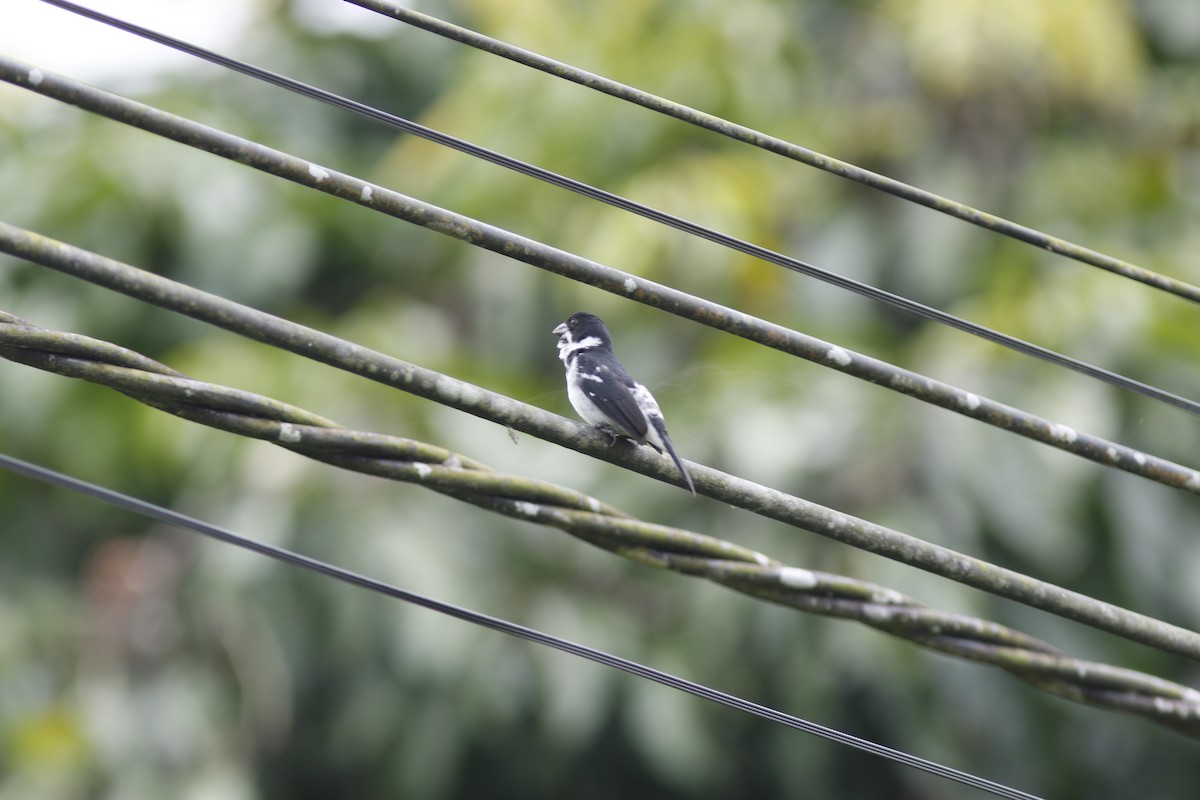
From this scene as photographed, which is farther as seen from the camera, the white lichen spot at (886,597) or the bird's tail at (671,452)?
the white lichen spot at (886,597)

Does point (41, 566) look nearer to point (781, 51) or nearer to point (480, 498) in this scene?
point (480, 498)

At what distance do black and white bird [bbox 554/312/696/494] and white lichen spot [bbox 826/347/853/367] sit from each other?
49 cm

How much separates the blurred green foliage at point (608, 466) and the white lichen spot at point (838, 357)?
1.11 metres

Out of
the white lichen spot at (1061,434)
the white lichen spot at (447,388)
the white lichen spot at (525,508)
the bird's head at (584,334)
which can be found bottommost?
the white lichen spot at (525,508)

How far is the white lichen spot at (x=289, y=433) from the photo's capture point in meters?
3.26

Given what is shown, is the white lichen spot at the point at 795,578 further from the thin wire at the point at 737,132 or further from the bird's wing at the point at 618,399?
the thin wire at the point at 737,132

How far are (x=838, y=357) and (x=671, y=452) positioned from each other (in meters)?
0.51

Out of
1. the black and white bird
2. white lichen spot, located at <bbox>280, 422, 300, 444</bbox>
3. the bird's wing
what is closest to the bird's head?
the black and white bird

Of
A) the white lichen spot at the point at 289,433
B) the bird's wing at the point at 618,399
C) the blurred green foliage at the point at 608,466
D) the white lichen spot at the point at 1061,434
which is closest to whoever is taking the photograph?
the white lichen spot at the point at 289,433

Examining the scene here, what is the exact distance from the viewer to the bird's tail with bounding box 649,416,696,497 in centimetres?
345

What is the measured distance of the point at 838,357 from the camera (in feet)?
11.9

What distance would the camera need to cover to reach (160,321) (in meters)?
8.07

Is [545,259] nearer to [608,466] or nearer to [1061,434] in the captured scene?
[1061,434]

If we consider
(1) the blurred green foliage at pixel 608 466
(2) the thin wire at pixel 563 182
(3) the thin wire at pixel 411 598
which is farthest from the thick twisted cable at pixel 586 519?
(1) the blurred green foliage at pixel 608 466
